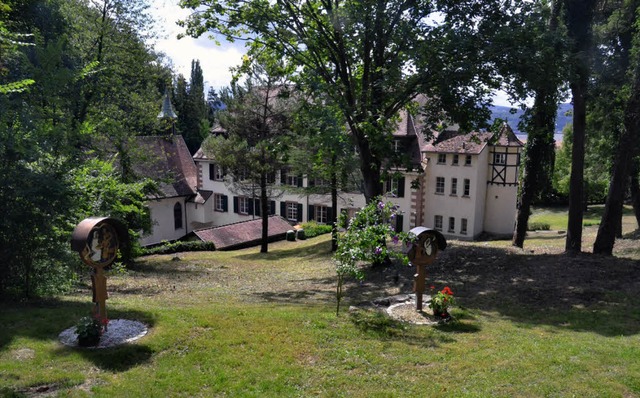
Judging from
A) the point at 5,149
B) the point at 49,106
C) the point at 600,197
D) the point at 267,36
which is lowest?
the point at 600,197

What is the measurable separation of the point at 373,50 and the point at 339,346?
39.3ft

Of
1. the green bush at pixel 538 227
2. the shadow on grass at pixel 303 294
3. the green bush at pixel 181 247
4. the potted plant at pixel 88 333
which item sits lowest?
the green bush at pixel 181 247

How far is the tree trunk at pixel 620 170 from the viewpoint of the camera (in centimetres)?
1630

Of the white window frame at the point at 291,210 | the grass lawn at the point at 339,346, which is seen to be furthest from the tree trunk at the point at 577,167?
the white window frame at the point at 291,210

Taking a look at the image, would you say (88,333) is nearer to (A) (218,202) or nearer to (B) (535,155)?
(B) (535,155)

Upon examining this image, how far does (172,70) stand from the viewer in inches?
1164

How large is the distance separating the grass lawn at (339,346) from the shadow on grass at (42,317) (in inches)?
1.3

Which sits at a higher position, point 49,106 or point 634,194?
point 49,106

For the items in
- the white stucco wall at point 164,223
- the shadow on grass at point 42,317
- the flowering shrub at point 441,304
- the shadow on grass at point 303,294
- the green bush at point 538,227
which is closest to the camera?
the shadow on grass at point 42,317

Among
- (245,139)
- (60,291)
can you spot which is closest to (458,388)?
(60,291)

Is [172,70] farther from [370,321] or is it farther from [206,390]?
[206,390]

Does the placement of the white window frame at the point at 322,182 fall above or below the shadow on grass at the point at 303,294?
above

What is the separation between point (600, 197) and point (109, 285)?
60.5m

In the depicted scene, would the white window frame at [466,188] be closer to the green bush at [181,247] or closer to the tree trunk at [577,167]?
the green bush at [181,247]
